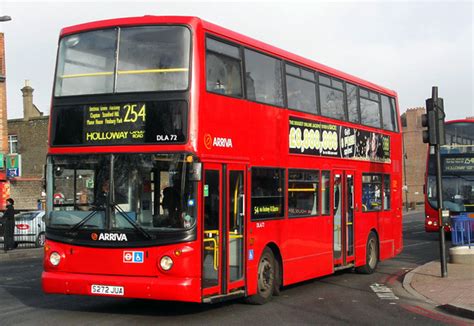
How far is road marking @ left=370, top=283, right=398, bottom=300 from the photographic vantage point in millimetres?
11938

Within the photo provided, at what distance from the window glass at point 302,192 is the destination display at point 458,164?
543 inches

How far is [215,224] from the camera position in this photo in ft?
31.4

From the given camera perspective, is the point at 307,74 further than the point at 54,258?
Yes

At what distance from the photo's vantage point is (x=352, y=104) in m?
14.7

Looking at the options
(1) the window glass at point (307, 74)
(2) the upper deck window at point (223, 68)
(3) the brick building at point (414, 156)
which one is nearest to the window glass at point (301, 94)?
(1) the window glass at point (307, 74)

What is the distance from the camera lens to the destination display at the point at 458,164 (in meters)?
24.8

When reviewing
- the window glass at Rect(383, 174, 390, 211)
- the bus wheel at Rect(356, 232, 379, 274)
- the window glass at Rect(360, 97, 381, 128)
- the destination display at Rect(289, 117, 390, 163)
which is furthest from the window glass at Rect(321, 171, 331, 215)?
the window glass at Rect(383, 174, 390, 211)

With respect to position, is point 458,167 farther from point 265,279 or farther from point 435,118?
point 265,279

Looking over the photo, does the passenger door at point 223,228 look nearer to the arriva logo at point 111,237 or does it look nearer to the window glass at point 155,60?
the arriva logo at point 111,237

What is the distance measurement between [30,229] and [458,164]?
16.7 m

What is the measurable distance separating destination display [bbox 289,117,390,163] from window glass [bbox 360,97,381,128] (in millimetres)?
254

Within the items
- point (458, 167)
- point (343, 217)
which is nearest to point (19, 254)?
point (343, 217)

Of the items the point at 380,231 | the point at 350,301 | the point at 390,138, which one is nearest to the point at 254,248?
the point at 350,301

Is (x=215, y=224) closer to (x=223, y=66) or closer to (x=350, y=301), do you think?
(x=223, y=66)
